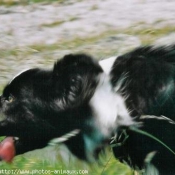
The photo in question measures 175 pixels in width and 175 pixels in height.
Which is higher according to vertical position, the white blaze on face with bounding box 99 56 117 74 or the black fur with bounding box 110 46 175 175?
the white blaze on face with bounding box 99 56 117 74

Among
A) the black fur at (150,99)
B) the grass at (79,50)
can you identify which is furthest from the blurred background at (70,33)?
the black fur at (150,99)

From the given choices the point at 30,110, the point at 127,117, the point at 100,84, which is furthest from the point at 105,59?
the point at 30,110

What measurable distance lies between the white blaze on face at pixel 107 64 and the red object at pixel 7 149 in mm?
832

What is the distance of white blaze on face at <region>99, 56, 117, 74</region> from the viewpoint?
10.6 ft

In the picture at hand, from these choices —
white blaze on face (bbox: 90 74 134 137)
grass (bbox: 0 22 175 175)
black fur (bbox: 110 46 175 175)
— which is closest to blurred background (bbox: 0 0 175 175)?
grass (bbox: 0 22 175 175)

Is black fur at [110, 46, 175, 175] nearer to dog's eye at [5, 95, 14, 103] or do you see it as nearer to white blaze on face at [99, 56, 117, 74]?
white blaze on face at [99, 56, 117, 74]


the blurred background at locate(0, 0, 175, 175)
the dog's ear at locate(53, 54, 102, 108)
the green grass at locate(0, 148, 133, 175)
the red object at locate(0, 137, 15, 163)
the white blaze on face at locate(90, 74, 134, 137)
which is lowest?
the green grass at locate(0, 148, 133, 175)

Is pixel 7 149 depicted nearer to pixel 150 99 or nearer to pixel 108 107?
pixel 108 107

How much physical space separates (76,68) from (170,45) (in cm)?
67

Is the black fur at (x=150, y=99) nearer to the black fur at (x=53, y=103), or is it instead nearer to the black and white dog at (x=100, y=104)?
the black and white dog at (x=100, y=104)

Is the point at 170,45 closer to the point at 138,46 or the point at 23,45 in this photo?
the point at 138,46

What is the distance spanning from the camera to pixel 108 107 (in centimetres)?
319

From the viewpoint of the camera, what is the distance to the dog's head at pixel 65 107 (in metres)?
3.21

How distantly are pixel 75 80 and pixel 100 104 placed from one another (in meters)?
0.24
